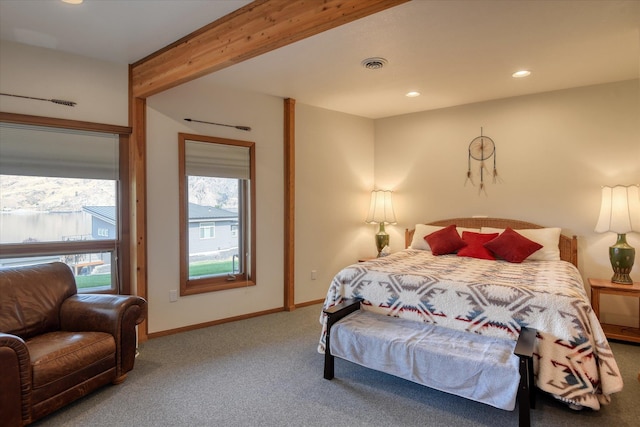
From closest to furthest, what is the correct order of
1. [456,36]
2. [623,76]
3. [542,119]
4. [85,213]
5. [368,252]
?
[456,36], [85,213], [623,76], [542,119], [368,252]

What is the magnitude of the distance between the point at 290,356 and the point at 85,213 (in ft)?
7.59

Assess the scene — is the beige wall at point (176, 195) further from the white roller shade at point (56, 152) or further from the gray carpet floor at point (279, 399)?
the gray carpet floor at point (279, 399)

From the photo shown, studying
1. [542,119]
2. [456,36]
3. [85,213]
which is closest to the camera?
[456,36]

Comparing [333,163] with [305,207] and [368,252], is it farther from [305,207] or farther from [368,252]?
[368,252]

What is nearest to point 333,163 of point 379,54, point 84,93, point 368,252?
point 368,252

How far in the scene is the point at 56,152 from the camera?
3133 mm

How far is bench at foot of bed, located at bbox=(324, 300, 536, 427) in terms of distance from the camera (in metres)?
2.04

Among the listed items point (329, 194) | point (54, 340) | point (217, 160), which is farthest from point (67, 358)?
point (329, 194)

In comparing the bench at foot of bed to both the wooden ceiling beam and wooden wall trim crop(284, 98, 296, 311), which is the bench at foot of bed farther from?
the wooden ceiling beam

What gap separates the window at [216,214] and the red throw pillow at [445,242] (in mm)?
2169

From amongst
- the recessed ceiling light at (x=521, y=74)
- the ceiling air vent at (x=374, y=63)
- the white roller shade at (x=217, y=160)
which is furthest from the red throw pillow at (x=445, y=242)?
the white roller shade at (x=217, y=160)

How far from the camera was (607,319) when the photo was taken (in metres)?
Answer: 3.79

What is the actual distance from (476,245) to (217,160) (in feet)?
10.1

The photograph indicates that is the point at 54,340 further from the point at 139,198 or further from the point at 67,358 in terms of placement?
the point at 139,198
